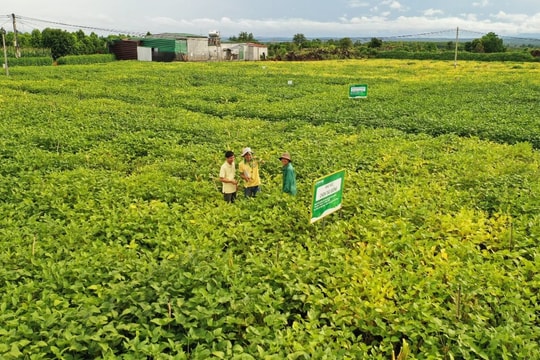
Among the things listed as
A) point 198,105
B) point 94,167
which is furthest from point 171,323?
point 198,105

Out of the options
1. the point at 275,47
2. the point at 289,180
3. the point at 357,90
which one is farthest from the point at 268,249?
the point at 275,47

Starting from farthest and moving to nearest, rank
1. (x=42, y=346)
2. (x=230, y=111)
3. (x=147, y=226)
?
(x=230, y=111)
(x=147, y=226)
(x=42, y=346)

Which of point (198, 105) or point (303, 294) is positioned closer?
point (303, 294)

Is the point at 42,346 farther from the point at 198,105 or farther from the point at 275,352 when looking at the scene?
the point at 198,105

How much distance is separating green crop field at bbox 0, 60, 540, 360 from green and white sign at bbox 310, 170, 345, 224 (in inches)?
16.6

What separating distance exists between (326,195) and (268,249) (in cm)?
108

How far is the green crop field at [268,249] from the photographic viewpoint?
410 cm

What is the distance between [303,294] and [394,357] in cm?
122

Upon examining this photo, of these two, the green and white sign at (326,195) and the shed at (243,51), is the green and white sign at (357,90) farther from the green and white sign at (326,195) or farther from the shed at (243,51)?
the shed at (243,51)

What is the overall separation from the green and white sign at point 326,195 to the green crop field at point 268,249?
422mm

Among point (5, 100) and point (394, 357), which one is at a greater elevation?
point (5, 100)

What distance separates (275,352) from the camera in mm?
3953

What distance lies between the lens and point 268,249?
6250 millimetres

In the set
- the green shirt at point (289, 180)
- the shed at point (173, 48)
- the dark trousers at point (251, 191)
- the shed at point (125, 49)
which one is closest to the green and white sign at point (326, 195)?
the green shirt at point (289, 180)
